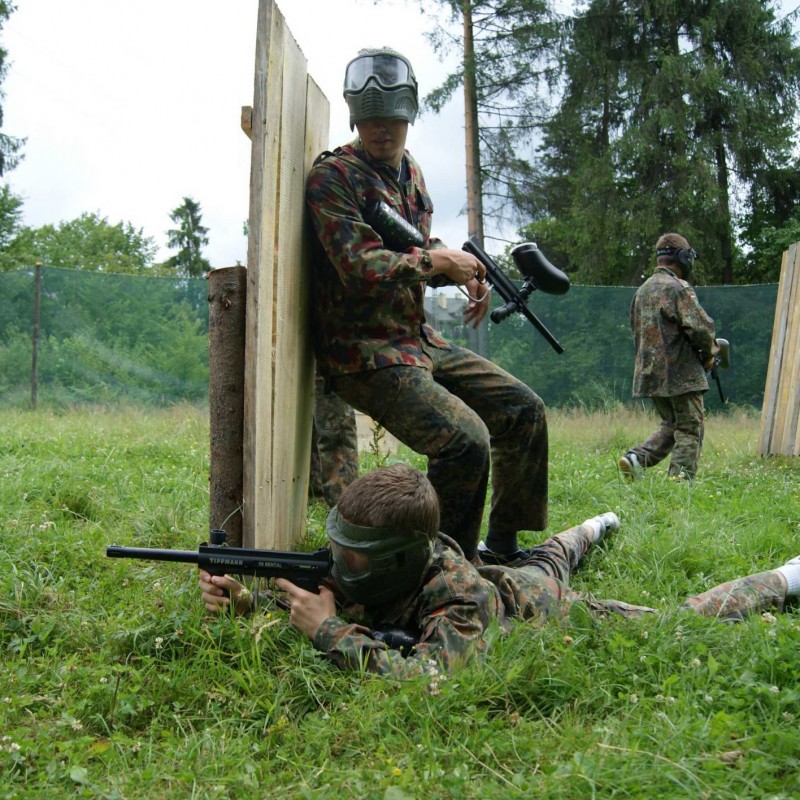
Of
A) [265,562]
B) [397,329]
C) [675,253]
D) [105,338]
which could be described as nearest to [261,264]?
[397,329]

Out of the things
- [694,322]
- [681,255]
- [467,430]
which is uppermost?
[681,255]

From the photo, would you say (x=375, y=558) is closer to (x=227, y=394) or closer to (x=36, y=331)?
(x=227, y=394)

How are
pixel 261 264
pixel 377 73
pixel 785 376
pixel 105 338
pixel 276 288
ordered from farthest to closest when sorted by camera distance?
pixel 105 338, pixel 785 376, pixel 377 73, pixel 276 288, pixel 261 264

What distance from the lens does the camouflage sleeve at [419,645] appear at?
276 centimetres

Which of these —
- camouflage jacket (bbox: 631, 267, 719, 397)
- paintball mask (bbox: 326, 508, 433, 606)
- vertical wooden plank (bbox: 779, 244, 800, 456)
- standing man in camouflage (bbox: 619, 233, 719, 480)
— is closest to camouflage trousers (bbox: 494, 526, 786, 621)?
paintball mask (bbox: 326, 508, 433, 606)

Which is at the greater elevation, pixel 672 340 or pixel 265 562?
pixel 672 340

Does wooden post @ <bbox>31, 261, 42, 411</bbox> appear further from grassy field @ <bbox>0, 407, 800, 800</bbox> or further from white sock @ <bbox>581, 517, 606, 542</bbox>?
white sock @ <bbox>581, 517, 606, 542</bbox>

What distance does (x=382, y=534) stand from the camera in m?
2.88

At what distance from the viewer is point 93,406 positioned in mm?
11164

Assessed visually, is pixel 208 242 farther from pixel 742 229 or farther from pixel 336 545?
pixel 336 545

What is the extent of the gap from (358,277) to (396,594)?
50.8 inches

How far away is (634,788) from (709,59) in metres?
20.0

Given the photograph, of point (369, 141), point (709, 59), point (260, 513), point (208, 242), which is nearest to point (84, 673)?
point (260, 513)

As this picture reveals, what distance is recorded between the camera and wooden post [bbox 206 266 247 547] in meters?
3.35
